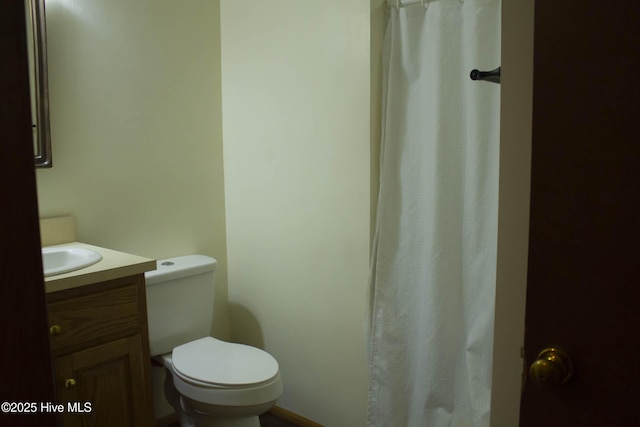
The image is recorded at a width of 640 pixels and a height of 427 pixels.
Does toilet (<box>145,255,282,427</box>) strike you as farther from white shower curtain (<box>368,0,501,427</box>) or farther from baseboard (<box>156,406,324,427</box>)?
white shower curtain (<box>368,0,501,427</box>)

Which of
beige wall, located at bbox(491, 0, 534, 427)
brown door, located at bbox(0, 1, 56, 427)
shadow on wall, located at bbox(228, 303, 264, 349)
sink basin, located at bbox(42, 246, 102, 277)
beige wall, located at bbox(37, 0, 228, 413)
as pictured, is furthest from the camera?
shadow on wall, located at bbox(228, 303, 264, 349)

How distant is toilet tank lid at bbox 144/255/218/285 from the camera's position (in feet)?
6.31

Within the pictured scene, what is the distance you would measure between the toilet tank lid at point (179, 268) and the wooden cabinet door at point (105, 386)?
333mm

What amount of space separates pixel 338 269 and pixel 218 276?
71cm

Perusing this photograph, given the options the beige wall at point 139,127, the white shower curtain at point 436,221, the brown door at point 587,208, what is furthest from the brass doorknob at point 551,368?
the beige wall at point 139,127

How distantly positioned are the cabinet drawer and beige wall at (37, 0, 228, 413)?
536mm

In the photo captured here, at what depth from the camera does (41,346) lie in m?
0.59

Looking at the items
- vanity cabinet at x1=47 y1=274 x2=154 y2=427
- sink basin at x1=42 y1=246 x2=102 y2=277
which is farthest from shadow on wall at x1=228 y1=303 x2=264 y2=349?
sink basin at x1=42 y1=246 x2=102 y2=277

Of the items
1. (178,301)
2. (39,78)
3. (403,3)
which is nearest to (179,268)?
(178,301)

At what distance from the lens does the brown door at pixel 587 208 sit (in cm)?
71

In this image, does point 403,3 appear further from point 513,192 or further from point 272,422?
point 272,422

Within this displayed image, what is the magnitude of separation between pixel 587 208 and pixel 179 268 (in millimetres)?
1592

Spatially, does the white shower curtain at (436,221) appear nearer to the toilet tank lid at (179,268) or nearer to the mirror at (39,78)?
the toilet tank lid at (179,268)

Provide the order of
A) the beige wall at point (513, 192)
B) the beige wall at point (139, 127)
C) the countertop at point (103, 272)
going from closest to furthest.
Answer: the beige wall at point (513, 192) < the countertop at point (103, 272) < the beige wall at point (139, 127)
